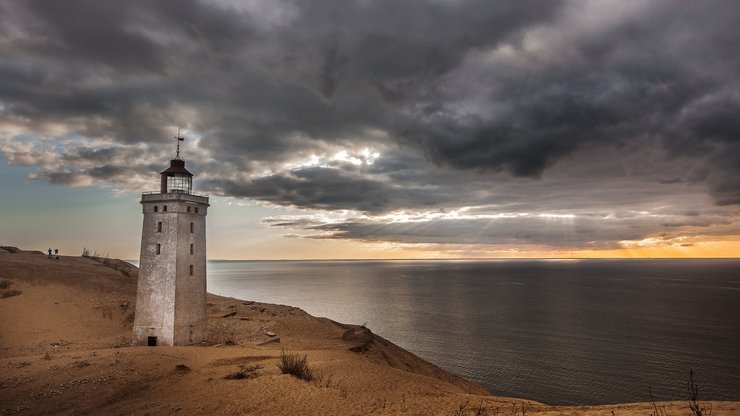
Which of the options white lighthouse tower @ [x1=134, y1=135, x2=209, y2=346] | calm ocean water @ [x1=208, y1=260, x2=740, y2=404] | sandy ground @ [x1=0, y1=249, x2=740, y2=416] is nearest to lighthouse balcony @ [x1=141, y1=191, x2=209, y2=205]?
white lighthouse tower @ [x1=134, y1=135, x2=209, y2=346]

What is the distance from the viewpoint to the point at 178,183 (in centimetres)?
2975

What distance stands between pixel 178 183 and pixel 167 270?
254 inches

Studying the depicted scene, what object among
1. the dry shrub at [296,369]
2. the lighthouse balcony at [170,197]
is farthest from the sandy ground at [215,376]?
the lighthouse balcony at [170,197]

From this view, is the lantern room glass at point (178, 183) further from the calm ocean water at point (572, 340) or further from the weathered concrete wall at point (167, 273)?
the calm ocean water at point (572, 340)

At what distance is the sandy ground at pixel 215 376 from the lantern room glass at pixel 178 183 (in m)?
11.2

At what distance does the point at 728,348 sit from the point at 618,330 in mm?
13469

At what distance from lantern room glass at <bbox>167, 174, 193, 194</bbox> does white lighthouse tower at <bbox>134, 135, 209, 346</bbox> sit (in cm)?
A: 35

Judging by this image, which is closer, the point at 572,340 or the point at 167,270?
the point at 167,270

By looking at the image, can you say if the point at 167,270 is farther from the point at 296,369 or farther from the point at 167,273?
the point at 296,369

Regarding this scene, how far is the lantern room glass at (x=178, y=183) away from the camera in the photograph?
29609mm

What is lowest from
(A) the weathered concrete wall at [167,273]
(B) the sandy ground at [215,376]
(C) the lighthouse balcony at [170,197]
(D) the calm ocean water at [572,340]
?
(D) the calm ocean water at [572,340]

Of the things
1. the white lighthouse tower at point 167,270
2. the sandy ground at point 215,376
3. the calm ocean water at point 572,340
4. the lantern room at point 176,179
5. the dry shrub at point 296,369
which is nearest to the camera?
the sandy ground at point 215,376

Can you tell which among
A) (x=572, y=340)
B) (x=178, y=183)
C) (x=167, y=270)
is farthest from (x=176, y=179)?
(x=572, y=340)

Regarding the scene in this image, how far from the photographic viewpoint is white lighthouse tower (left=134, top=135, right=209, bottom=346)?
28062mm
